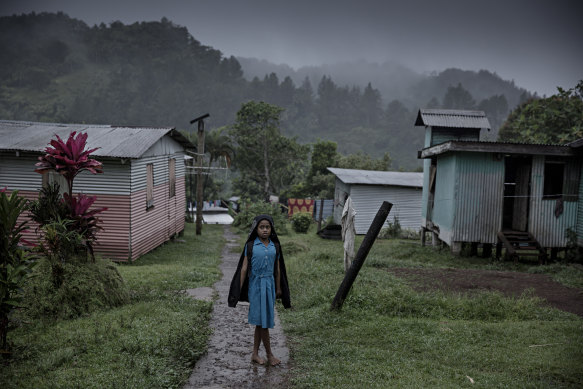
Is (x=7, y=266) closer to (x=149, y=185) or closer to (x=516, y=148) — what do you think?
(x=149, y=185)

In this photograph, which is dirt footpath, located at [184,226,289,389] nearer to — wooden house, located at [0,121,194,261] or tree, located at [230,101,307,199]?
wooden house, located at [0,121,194,261]

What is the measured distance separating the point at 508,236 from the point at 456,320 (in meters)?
9.13

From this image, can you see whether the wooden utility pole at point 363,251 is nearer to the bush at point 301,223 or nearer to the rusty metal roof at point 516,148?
the rusty metal roof at point 516,148

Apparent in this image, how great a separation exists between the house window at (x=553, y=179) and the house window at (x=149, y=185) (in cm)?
1365

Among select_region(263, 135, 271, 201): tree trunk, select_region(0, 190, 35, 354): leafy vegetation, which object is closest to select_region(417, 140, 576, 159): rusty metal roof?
select_region(0, 190, 35, 354): leafy vegetation

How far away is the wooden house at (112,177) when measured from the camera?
43.7ft

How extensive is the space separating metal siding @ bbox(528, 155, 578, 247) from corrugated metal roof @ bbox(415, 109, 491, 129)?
4773 millimetres

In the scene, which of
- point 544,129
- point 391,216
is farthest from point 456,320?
point 544,129

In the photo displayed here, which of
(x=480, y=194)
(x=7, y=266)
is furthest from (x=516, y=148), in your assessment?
(x=7, y=266)

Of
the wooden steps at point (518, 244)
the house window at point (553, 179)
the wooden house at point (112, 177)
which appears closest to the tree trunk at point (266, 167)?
the wooden house at point (112, 177)

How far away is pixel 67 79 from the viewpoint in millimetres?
94250

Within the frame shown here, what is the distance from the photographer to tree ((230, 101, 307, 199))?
1609 inches

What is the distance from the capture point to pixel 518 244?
48.7 feet

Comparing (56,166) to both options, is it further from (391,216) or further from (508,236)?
(391,216)
